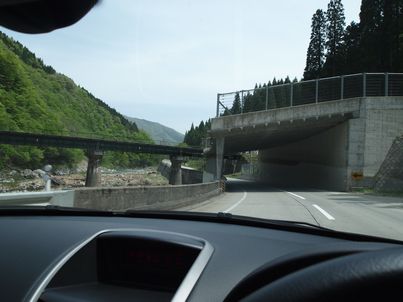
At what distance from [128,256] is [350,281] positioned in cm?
165

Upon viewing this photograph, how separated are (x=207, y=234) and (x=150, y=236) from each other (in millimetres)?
262

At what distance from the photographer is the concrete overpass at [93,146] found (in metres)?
74.9

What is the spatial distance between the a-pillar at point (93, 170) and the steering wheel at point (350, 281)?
78.3m

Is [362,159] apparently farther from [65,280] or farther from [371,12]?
[65,280]

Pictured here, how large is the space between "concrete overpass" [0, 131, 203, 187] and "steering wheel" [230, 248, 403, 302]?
250ft

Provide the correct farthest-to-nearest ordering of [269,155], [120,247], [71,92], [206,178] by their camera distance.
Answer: [71,92] → [269,155] → [206,178] → [120,247]

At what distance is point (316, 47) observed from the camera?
277ft

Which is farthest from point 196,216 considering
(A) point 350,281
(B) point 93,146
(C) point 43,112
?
(C) point 43,112

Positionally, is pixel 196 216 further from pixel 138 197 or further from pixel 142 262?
pixel 138 197

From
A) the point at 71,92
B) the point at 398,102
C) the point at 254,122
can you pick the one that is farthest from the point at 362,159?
the point at 71,92

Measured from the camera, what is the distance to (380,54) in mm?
69062

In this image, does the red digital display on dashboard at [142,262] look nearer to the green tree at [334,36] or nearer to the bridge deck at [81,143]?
the bridge deck at [81,143]

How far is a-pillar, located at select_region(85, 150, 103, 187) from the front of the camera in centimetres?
7844

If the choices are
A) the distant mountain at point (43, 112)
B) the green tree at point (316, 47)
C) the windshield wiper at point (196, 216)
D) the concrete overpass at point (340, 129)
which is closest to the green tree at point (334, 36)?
the green tree at point (316, 47)
